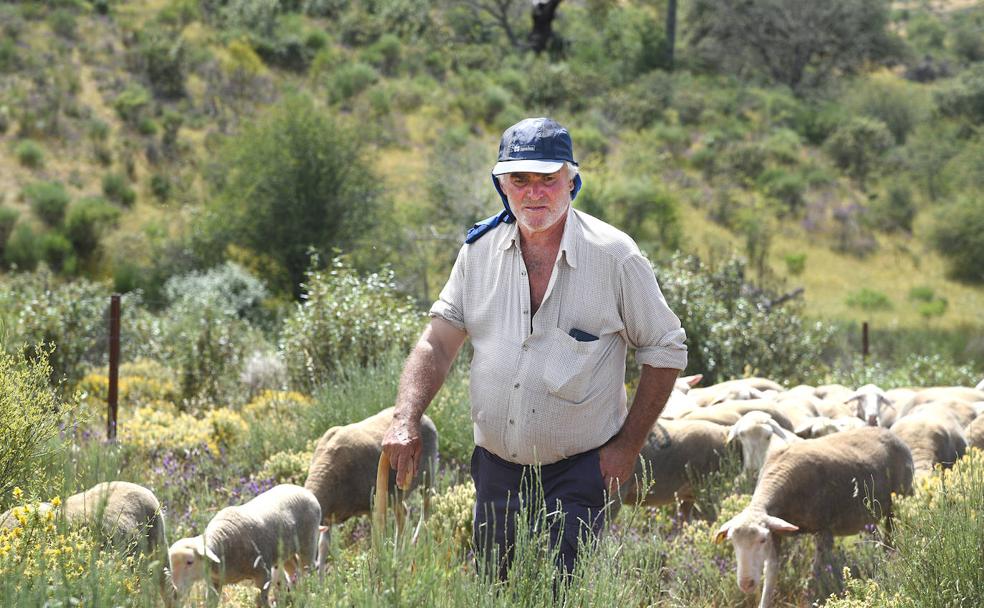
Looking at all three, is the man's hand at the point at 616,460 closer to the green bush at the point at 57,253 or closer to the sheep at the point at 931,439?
the sheep at the point at 931,439

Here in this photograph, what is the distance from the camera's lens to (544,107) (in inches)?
1806

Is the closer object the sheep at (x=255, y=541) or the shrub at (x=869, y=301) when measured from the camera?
the sheep at (x=255, y=541)

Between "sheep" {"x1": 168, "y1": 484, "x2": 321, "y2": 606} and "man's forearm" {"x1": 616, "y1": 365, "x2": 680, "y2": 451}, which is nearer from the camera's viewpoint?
"man's forearm" {"x1": 616, "y1": 365, "x2": 680, "y2": 451}

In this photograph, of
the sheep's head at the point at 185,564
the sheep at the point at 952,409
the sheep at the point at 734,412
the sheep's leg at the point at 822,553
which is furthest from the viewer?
the sheep at the point at 952,409

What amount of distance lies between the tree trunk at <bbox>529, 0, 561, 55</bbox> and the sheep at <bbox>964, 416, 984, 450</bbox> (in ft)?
161

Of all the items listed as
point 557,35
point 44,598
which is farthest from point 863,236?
point 44,598

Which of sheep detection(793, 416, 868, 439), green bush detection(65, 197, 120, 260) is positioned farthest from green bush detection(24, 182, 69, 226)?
sheep detection(793, 416, 868, 439)

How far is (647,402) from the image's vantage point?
4281mm

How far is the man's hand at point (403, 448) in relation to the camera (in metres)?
4.31

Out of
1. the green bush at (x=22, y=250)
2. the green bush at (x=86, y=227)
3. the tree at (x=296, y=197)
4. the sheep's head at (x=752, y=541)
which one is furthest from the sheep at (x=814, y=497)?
the green bush at (x=86, y=227)

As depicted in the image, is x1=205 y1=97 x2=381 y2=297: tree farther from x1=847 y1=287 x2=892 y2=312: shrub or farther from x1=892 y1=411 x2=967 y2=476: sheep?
x1=892 y1=411 x2=967 y2=476: sheep

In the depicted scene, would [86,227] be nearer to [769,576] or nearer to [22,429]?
[22,429]

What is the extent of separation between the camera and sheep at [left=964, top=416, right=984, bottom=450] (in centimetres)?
740

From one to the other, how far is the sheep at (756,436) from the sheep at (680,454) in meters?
0.31
